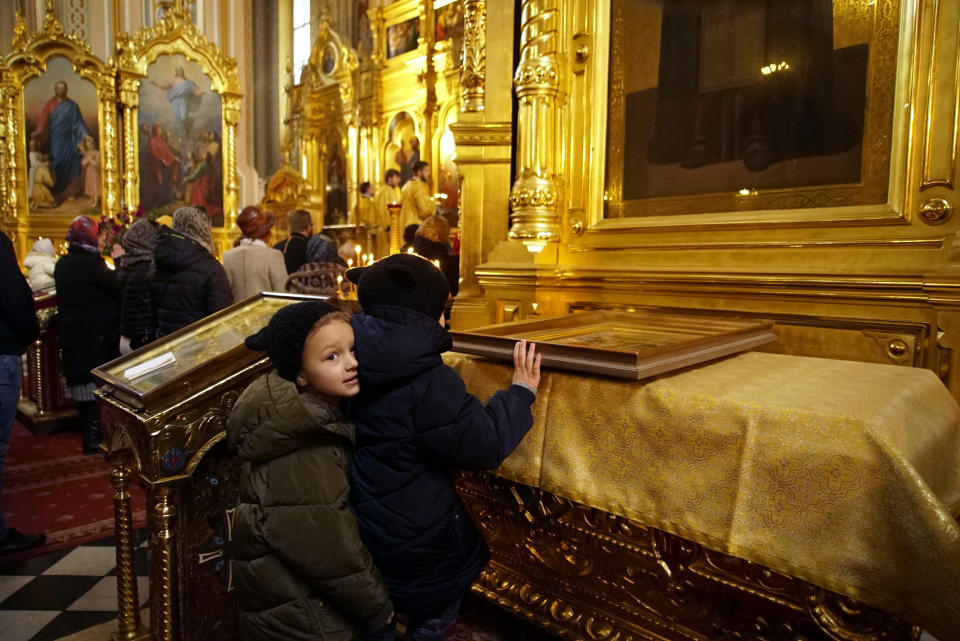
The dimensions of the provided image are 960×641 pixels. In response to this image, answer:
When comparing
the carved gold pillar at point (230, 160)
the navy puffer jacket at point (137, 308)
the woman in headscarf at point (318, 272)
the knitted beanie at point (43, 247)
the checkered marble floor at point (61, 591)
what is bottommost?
the checkered marble floor at point (61, 591)

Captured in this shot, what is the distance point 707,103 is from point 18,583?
366cm

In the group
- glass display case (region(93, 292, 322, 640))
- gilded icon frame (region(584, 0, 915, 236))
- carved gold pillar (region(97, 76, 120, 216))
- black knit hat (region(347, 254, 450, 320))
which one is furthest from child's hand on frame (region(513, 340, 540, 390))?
carved gold pillar (region(97, 76, 120, 216))

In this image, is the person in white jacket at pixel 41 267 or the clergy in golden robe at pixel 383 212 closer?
the person in white jacket at pixel 41 267

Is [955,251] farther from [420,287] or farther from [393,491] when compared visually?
[393,491]

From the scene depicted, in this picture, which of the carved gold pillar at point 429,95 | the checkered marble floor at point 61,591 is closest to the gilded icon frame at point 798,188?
the checkered marble floor at point 61,591

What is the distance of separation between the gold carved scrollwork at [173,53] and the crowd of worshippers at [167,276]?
8300mm

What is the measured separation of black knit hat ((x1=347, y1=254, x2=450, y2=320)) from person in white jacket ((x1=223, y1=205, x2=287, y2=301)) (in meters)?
2.65

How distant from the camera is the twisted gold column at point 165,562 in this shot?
1.88 metres

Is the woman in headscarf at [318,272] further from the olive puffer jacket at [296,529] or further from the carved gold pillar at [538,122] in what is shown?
the olive puffer jacket at [296,529]

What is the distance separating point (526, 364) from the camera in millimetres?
1659

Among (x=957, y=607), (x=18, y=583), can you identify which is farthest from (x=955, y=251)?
(x=18, y=583)

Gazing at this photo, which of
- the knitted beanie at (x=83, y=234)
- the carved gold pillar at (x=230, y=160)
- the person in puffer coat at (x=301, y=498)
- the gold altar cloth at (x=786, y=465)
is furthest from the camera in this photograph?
the carved gold pillar at (x=230, y=160)

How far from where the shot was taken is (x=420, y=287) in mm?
1521

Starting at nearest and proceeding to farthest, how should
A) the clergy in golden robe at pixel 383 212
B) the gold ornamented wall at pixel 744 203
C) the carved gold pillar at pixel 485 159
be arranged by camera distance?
the gold ornamented wall at pixel 744 203
the carved gold pillar at pixel 485 159
the clergy in golden robe at pixel 383 212
